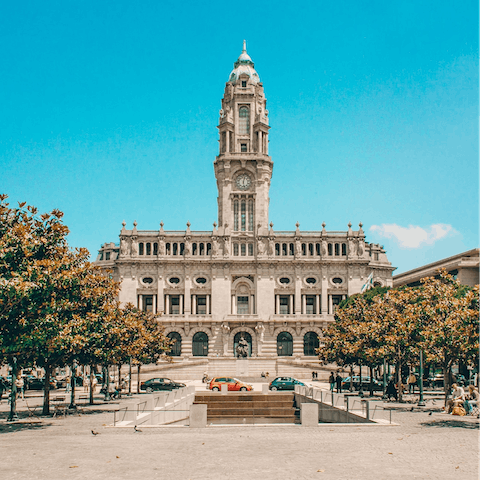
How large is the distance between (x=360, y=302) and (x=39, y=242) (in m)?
39.9

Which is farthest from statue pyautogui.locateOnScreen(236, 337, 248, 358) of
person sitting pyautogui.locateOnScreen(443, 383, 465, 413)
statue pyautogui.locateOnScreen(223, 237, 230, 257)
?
person sitting pyautogui.locateOnScreen(443, 383, 465, 413)

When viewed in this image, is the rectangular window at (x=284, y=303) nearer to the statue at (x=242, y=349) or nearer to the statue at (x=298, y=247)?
the statue at (x=298, y=247)

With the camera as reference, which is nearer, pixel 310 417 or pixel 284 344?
pixel 310 417

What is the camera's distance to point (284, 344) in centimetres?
9412

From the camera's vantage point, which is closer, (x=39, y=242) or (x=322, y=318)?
(x=39, y=242)

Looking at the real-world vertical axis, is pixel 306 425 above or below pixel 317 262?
below

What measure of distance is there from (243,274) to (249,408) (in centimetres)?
5440

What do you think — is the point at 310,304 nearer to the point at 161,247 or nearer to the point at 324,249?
the point at 324,249

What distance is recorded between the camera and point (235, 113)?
3999 inches

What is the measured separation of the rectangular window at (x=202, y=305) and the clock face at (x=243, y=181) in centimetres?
1945

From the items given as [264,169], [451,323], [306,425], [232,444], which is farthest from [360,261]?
[232,444]

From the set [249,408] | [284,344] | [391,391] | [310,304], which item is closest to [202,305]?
[284,344]

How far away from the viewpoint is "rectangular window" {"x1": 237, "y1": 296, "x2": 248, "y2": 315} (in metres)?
96.3

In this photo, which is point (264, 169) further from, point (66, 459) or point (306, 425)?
point (66, 459)
